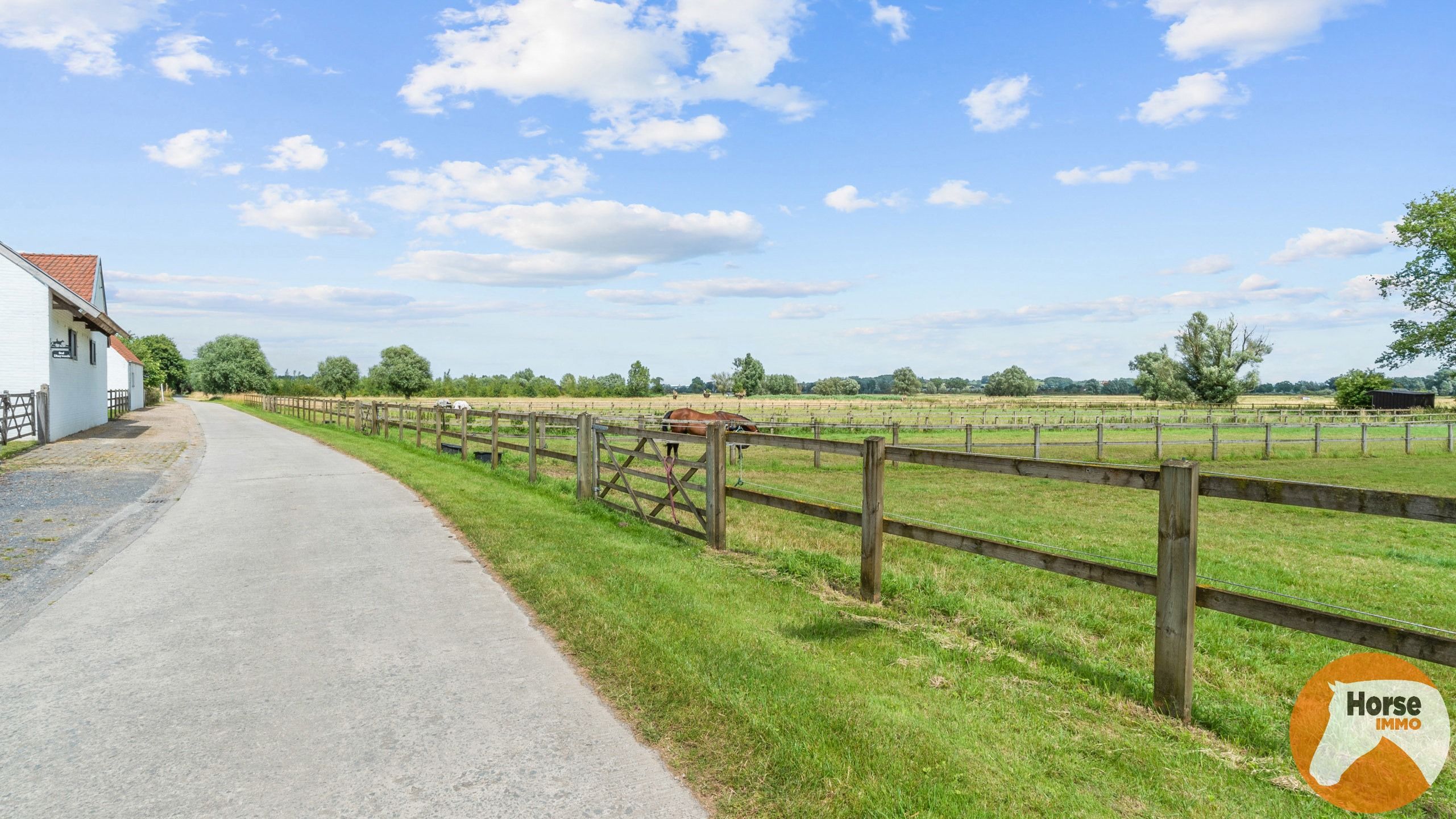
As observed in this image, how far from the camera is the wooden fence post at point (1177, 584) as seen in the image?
423 centimetres

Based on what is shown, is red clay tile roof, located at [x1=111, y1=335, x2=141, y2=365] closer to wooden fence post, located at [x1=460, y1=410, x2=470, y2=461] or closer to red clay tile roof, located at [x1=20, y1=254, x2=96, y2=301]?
red clay tile roof, located at [x1=20, y1=254, x2=96, y2=301]

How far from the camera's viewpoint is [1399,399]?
255ft

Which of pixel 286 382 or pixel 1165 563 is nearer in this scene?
pixel 1165 563

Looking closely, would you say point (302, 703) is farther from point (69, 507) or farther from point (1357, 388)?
point (1357, 388)

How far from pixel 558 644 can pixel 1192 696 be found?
156 inches

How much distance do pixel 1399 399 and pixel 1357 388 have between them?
25.6ft

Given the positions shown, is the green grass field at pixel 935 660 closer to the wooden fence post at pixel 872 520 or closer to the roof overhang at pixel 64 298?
the wooden fence post at pixel 872 520

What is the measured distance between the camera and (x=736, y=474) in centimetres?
1822

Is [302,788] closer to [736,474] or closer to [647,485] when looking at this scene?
[647,485]

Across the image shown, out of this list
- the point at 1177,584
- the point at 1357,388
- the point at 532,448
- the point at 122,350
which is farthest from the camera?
the point at 1357,388

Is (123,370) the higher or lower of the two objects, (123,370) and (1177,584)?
the higher

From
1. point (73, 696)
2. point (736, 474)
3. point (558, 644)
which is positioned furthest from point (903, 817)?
point (736, 474)

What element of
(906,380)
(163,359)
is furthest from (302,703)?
(906,380)

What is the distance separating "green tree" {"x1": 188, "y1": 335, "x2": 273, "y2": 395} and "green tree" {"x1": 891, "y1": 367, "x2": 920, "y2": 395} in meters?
131
